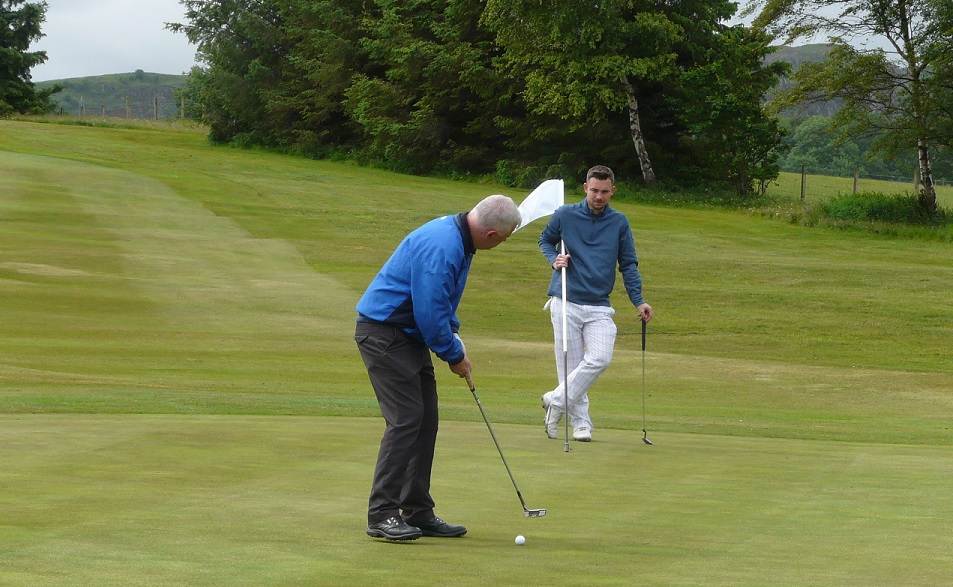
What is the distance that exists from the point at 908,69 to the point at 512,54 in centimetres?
1547

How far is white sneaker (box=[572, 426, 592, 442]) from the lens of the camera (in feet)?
33.6

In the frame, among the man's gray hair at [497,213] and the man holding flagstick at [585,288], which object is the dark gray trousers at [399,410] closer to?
the man's gray hair at [497,213]

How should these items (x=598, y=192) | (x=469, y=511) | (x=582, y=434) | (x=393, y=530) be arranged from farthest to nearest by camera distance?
(x=598, y=192) → (x=582, y=434) → (x=469, y=511) → (x=393, y=530)

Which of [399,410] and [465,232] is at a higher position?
[465,232]

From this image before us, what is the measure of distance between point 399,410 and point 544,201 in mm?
5190

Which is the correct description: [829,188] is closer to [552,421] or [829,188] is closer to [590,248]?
[590,248]

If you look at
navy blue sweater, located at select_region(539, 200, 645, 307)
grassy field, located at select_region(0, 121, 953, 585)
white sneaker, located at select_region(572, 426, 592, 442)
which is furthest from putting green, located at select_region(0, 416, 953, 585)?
navy blue sweater, located at select_region(539, 200, 645, 307)

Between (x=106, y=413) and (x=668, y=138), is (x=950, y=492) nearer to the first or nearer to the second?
(x=106, y=413)

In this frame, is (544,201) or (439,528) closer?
(439,528)

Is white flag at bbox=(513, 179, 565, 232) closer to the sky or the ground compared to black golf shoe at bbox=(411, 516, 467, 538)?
closer to the sky

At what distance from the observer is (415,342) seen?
6465 mm

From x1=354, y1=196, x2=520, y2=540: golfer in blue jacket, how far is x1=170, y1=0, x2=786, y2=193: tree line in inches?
1476

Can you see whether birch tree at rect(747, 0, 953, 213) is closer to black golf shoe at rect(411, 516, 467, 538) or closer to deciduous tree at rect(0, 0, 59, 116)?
black golf shoe at rect(411, 516, 467, 538)

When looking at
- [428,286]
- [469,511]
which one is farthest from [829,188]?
[428,286]
